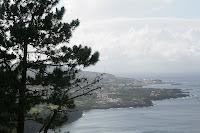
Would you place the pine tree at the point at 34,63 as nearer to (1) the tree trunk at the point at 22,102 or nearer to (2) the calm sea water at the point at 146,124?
(1) the tree trunk at the point at 22,102

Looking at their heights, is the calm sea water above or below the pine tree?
below

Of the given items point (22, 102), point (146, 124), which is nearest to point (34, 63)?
point (22, 102)

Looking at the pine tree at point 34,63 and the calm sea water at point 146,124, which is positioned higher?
the pine tree at point 34,63

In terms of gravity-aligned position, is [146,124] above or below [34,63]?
below

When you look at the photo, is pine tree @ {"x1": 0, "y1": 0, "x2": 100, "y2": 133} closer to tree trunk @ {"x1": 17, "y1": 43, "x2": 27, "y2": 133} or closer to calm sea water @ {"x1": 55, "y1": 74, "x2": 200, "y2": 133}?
tree trunk @ {"x1": 17, "y1": 43, "x2": 27, "y2": 133}

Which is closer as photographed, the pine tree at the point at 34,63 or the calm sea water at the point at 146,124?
the pine tree at the point at 34,63

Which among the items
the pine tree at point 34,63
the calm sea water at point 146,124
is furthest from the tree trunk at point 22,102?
the calm sea water at point 146,124

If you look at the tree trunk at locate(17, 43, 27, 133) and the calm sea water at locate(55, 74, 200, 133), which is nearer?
the tree trunk at locate(17, 43, 27, 133)

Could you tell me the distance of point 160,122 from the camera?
8662cm

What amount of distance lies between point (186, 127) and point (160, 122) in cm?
1171

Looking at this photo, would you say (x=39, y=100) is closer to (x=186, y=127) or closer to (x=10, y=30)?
(x=10, y=30)

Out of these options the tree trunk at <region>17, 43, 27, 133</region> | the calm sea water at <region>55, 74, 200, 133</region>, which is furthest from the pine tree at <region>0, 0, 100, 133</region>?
the calm sea water at <region>55, 74, 200, 133</region>

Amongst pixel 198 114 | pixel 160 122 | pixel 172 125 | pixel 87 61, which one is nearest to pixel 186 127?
pixel 172 125

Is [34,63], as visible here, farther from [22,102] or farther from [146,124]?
[146,124]
